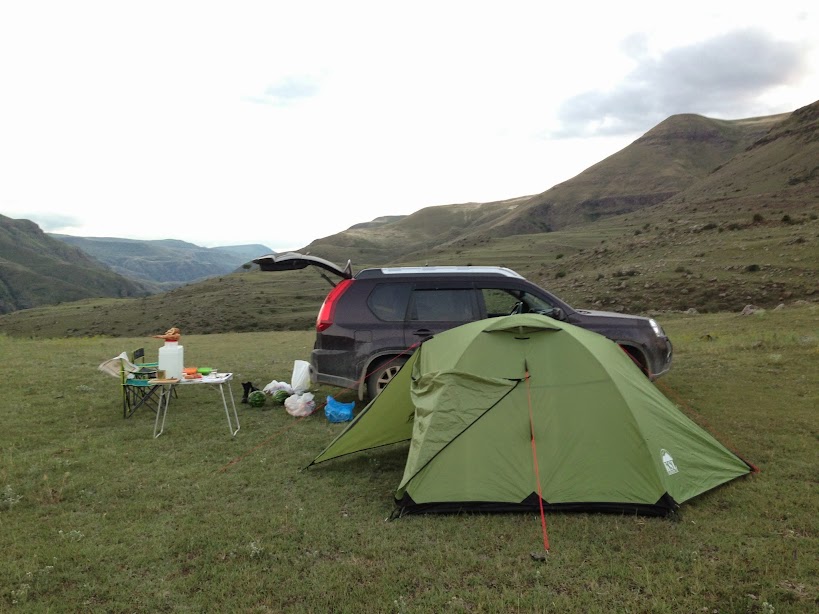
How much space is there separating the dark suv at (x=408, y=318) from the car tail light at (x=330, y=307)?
0.02 m

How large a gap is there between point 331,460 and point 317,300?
220ft

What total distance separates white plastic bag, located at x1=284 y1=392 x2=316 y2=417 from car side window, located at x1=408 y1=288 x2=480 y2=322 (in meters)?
2.34

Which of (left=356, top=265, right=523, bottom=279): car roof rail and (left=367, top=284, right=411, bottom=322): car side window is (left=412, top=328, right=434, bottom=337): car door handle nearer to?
(left=367, top=284, right=411, bottom=322): car side window

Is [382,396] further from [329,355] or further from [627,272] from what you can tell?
[627,272]

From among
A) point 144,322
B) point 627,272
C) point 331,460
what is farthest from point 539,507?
point 144,322

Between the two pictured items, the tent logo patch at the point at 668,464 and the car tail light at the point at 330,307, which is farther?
the car tail light at the point at 330,307

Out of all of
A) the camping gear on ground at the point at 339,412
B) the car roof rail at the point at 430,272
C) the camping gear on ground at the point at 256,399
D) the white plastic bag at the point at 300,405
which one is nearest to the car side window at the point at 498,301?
the car roof rail at the point at 430,272

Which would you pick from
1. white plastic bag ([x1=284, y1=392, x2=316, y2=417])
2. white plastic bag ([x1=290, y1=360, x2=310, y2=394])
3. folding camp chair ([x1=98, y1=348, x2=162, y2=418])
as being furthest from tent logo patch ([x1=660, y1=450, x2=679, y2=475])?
folding camp chair ([x1=98, y1=348, x2=162, y2=418])

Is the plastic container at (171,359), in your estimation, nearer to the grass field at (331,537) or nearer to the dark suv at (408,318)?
the grass field at (331,537)

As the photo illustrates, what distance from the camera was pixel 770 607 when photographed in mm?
3697

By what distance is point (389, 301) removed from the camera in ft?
29.1

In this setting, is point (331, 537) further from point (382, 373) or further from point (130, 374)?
point (130, 374)

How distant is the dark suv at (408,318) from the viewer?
871cm

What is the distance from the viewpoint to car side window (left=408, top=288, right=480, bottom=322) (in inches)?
345
